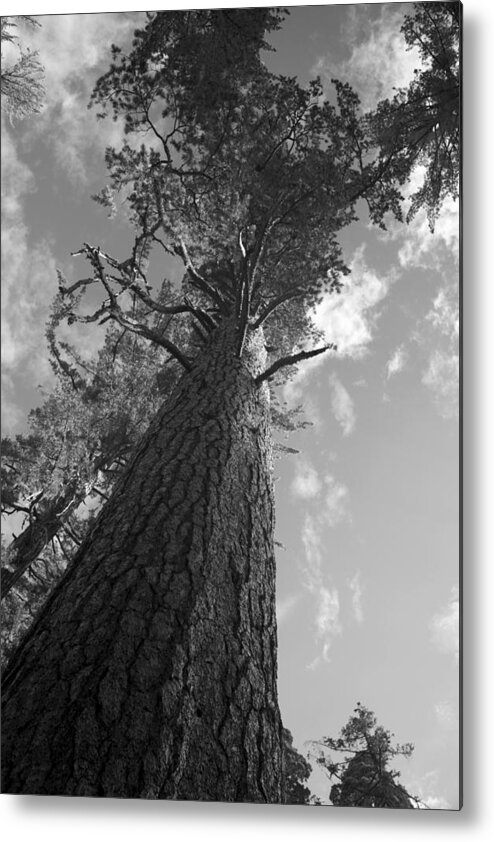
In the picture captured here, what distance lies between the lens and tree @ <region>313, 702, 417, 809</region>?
2061 mm

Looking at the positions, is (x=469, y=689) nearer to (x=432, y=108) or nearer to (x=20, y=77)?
(x=432, y=108)

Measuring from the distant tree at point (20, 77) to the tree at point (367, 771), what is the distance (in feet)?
9.50

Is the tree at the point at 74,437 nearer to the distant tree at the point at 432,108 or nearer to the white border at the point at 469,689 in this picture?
the white border at the point at 469,689

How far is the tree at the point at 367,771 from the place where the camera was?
206 centimetres

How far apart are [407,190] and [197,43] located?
1144 mm

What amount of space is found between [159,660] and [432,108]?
2412 millimetres

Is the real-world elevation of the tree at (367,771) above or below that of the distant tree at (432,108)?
below

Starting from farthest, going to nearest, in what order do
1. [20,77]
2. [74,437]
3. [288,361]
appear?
[74,437] → [288,361] → [20,77]

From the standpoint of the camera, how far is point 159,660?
5.05 ft

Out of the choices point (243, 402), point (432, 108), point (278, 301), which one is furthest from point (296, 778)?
point (432, 108)

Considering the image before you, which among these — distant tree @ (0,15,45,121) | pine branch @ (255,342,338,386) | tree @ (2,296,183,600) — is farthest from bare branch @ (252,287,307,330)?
distant tree @ (0,15,45,121)

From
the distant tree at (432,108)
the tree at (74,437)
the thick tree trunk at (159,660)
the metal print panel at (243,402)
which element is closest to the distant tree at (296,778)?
the metal print panel at (243,402)

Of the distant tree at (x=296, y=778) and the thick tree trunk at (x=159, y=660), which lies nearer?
the thick tree trunk at (x=159, y=660)

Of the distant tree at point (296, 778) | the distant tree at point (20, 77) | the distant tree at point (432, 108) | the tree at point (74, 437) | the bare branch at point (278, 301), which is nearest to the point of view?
the distant tree at point (296, 778)
